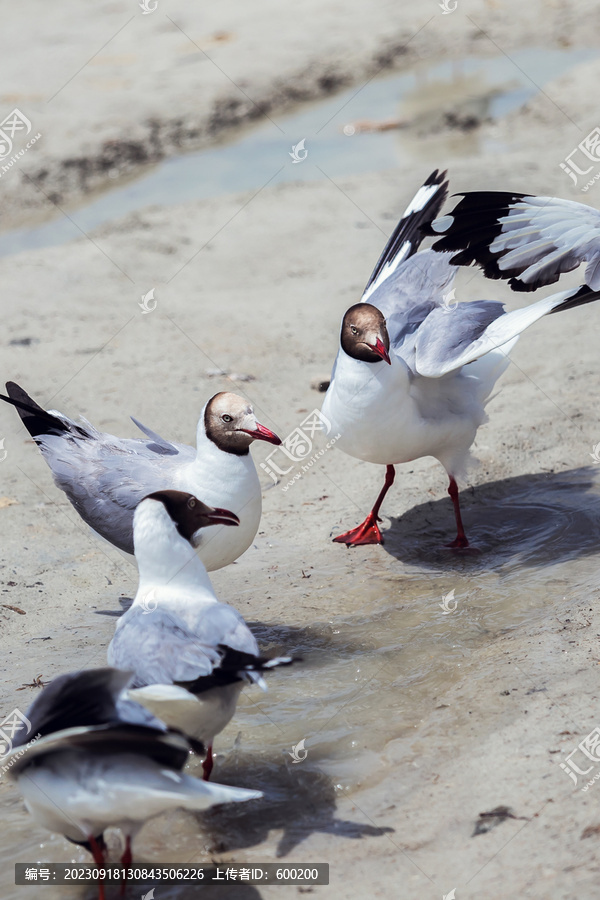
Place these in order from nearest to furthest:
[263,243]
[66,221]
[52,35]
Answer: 1. [263,243]
2. [66,221]
3. [52,35]

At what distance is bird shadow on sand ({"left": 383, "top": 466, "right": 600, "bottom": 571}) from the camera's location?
5.08 m

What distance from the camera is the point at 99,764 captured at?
2.80 metres

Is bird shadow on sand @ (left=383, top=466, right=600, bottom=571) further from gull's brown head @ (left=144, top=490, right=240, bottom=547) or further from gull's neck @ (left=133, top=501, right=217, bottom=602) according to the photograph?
gull's neck @ (left=133, top=501, right=217, bottom=602)

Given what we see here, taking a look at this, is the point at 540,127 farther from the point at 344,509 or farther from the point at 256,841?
the point at 256,841

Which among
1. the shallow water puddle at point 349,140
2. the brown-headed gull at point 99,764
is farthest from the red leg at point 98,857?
the shallow water puddle at point 349,140

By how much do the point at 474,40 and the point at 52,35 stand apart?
617 cm

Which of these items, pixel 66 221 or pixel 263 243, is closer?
pixel 263 243

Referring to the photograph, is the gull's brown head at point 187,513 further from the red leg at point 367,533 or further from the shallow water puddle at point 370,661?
the red leg at point 367,533

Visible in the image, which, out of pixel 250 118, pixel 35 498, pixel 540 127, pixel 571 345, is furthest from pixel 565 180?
A: pixel 35 498

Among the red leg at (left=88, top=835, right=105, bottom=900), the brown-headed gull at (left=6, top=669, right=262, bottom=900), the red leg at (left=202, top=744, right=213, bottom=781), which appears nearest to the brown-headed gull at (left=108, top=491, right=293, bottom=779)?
the red leg at (left=202, top=744, right=213, bottom=781)

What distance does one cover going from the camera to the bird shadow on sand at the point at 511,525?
5.08 meters

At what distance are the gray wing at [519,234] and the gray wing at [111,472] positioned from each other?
170cm

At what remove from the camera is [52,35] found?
46.7 feet

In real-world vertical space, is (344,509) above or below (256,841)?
above
